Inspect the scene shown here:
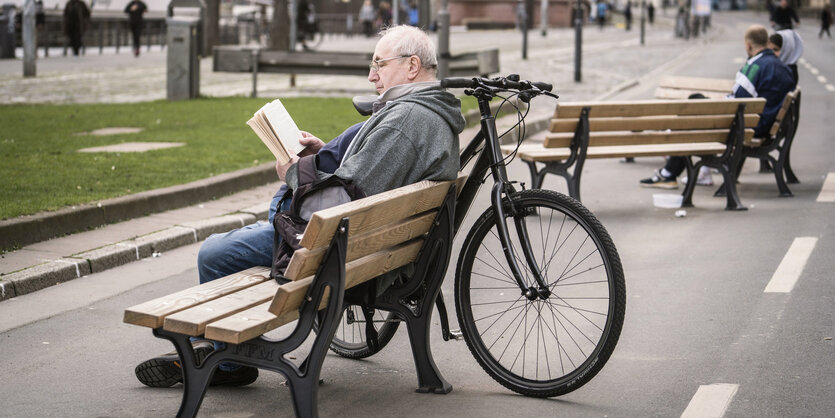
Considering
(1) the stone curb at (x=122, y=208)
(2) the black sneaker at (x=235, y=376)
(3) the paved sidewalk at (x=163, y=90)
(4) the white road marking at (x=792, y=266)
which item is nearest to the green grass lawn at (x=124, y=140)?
(1) the stone curb at (x=122, y=208)

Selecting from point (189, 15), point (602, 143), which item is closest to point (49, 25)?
point (189, 15)

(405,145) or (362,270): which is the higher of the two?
(405,145)

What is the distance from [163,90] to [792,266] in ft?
53.9

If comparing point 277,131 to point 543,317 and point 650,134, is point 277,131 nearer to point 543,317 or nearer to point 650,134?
point 543,317

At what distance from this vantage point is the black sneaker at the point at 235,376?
4.90 m

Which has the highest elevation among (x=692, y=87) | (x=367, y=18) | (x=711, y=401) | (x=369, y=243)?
(x=367, y=18)

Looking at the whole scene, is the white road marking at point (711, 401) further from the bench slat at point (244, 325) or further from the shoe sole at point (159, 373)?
the shoe sole at point (159, 373)

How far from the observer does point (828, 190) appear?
10570 millimetres

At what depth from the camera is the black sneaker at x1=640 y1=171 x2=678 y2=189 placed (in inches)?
429

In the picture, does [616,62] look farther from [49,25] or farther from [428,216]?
[428,216]

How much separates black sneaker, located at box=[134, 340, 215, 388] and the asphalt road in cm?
5

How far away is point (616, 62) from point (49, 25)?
665 inches

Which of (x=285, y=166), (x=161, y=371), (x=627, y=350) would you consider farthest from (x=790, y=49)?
(x=161, y=371)

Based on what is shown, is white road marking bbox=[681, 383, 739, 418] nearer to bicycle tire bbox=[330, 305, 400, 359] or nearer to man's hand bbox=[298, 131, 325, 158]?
bicycle tire bbox=[330, 305, 400, 359]
